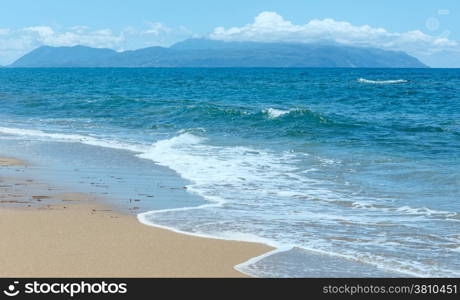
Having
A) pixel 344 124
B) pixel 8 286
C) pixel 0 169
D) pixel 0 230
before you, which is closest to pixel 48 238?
pixel 0 230

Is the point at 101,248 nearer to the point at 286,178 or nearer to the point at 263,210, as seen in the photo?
the point at 263,210

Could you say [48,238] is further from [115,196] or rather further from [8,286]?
[115,196]

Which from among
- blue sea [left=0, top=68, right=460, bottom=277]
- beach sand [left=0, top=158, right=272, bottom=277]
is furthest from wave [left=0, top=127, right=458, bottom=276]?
beach sand [left=0, top=158, right=272, bottom=277]

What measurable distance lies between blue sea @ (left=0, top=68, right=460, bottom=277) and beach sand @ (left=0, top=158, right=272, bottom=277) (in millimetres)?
359

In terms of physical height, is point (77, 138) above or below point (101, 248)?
above

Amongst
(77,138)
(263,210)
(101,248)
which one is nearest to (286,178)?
(263,210)

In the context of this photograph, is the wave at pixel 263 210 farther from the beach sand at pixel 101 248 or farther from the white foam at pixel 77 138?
the white foam at pixel 77 138

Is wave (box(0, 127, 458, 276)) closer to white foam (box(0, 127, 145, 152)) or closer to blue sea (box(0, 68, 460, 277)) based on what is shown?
blue sea (box(0, 68, 460, 277))

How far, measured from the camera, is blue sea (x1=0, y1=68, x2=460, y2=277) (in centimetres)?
711

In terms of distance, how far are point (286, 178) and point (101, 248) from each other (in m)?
6.18

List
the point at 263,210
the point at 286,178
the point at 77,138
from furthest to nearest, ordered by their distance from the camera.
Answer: the point at 77,138 < the point at 286,178 < the point at 263,210

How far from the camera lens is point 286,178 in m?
12.2

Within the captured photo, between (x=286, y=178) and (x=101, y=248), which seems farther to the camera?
(x=286, y=178)

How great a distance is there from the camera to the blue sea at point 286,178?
7.11 meters
